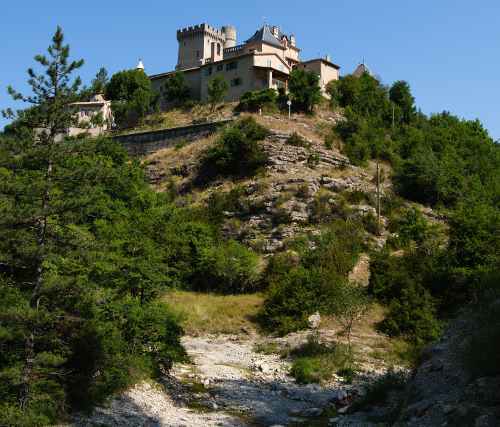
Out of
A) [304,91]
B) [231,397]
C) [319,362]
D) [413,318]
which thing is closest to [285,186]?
[304,91]

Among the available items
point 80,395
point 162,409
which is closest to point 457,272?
point 162,409

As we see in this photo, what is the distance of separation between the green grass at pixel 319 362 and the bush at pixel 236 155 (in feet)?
71.4

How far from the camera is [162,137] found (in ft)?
191

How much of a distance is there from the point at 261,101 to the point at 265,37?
12169mm

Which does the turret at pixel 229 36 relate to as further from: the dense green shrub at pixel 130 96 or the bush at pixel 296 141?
the bush at pixel 296 141

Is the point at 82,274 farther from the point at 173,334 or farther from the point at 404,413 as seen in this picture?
the point at 404,413

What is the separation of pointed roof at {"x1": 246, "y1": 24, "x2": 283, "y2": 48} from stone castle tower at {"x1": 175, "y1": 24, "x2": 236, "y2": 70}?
536 centimetres

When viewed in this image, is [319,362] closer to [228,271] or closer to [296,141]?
[228,271]

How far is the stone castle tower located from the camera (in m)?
70.9

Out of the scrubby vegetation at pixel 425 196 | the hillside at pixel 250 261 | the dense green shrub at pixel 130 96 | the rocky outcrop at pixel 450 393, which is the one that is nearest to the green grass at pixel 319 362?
the hillside at pixel 250 261

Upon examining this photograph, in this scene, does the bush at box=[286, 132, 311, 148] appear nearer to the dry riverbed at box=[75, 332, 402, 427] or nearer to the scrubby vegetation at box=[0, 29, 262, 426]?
the dry riverbed at box=[75, 332, 402, 427]

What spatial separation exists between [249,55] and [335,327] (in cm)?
3445

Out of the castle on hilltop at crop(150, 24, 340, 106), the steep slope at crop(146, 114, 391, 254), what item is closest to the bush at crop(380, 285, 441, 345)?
the steep slope at crop(146, 114, 391, 254)

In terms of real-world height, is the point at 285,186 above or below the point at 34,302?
above
